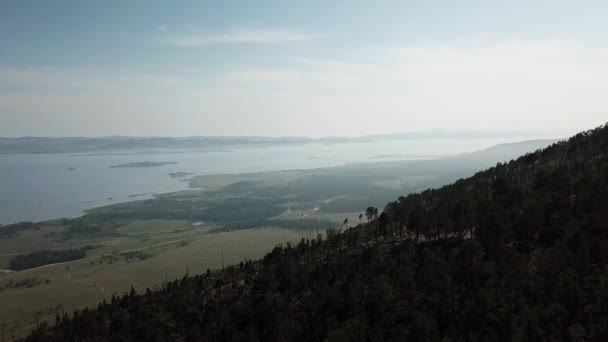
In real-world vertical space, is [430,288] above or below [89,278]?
above

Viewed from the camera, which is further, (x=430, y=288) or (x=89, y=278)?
(x=89, y=278)

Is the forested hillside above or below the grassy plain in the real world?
above

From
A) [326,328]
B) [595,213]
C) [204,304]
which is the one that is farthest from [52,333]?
[595,213]

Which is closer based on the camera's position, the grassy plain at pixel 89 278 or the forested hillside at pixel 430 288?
the forested hillside at pixel 430 288

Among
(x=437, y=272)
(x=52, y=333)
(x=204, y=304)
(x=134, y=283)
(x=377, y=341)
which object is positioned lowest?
(x=134, y=283)

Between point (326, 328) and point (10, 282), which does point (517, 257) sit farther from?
point (10, 282)

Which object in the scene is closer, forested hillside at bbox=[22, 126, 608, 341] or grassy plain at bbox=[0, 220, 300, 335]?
forested hillside at bbox=[22, 126, 608, 341]

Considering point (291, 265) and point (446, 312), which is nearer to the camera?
point (446, 312)

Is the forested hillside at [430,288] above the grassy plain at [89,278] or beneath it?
above
